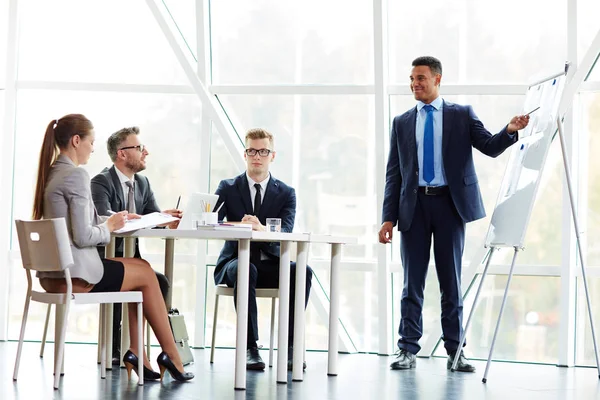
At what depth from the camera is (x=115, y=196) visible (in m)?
5.07

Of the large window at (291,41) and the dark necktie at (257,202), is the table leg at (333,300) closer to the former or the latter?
the dark necktie at (257,202)

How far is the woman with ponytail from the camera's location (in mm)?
4113

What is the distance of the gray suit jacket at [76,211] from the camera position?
411cm

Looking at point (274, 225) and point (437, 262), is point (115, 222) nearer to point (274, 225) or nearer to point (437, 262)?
point (274, 225)

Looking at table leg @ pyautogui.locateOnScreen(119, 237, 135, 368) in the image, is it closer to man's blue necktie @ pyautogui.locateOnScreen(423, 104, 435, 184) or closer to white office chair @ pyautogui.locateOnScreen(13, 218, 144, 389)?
white office chair @ pyautogui.locateOnScreen(13, 218, 144, 389)

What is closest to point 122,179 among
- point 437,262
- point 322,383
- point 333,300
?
point 333,300

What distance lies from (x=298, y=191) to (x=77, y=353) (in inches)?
76.9

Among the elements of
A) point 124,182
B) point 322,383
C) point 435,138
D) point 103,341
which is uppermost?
point 435,138

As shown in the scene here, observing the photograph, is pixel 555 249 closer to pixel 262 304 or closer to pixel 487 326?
pixel 487 326

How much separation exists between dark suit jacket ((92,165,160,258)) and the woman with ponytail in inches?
20.4

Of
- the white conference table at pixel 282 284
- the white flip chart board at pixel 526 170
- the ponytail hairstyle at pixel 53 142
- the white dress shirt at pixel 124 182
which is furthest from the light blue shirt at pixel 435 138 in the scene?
the ponytail hairstyle at pixel 53 142

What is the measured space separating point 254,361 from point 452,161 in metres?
1.66

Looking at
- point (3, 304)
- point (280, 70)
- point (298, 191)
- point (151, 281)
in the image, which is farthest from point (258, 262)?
point (3, 304)

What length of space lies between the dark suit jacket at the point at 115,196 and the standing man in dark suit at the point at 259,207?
1.47 ft
